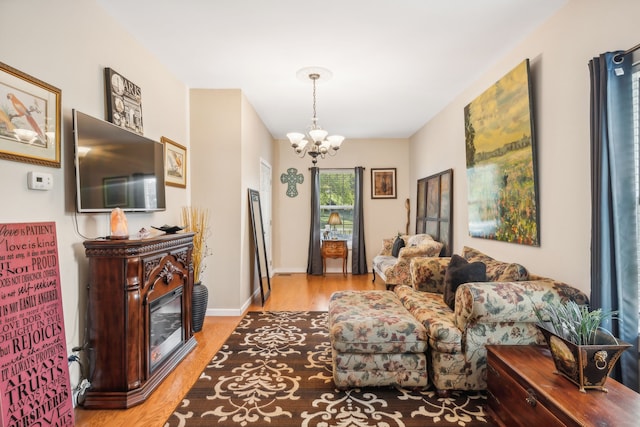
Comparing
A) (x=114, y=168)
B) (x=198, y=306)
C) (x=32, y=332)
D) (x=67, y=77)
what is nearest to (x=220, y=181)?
(x=198, y=306)

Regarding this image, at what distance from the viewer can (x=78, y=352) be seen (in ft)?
6.93

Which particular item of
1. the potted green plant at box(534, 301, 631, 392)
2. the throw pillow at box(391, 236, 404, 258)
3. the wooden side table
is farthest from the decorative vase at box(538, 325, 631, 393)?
the wooden side table

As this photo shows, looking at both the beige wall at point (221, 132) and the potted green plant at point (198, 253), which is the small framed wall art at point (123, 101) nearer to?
the beige wall at point (221, 132)

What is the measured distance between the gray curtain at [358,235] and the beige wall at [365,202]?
156mm

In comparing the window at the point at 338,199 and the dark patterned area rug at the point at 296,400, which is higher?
the window at the point at 338,199

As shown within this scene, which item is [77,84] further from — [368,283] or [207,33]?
[368,283]

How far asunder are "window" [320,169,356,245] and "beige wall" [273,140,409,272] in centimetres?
21

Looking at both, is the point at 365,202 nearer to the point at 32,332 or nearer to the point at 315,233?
the point at 315,233

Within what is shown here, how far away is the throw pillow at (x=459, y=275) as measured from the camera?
2508 millimetres

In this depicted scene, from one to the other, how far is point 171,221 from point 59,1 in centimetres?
198

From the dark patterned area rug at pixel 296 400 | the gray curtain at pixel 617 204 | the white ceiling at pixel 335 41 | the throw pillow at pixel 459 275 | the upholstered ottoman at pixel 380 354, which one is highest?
the white ceiling at pixel 335 41

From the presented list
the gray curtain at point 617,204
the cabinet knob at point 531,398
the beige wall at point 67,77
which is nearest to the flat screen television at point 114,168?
the beige wall at point 67,77

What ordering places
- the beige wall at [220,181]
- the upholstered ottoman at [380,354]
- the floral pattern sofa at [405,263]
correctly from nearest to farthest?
the upholstered ottoman at [380,354] < the beige wall at [220,181] < the floral pattern sofa at [405,263]

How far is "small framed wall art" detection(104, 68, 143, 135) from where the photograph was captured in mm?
2428
